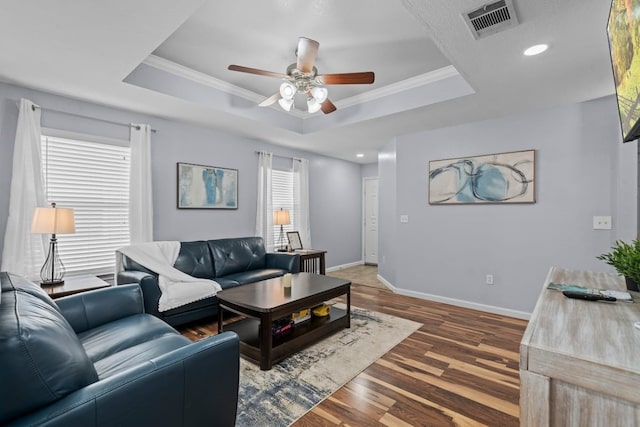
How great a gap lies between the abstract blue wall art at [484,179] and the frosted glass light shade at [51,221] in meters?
4.05

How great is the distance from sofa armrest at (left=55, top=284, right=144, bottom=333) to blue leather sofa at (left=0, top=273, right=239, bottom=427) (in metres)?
0.30

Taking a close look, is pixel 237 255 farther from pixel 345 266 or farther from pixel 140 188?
pixel 345 266

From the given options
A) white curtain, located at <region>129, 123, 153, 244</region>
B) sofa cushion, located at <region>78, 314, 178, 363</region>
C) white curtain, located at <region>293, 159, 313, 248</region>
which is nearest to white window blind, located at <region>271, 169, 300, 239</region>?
white curtain, located at <region>293, 159, 313, 248</region>

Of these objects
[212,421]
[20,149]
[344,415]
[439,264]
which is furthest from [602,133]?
[20,149]

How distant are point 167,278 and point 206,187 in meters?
1.51

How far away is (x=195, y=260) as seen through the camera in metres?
3.62

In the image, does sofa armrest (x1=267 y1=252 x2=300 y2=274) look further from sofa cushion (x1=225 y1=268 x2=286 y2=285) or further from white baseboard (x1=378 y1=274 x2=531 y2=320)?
white baseboard (x1=378 y1=274 x2=531 y2=320)

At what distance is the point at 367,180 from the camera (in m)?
7.17

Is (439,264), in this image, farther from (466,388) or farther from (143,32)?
(143,32)

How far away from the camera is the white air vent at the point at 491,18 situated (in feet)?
5.73

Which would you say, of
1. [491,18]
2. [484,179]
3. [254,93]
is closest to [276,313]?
[491,18]

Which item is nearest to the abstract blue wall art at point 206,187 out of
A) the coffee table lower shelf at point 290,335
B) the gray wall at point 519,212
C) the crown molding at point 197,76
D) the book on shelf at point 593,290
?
the crown molding at point 197,76

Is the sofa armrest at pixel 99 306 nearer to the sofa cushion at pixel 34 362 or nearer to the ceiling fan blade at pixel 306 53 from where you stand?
the sofa cushion at pixel 34 362

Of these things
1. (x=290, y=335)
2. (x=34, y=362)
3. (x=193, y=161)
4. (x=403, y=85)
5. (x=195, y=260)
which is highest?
(x=403, y=85)
